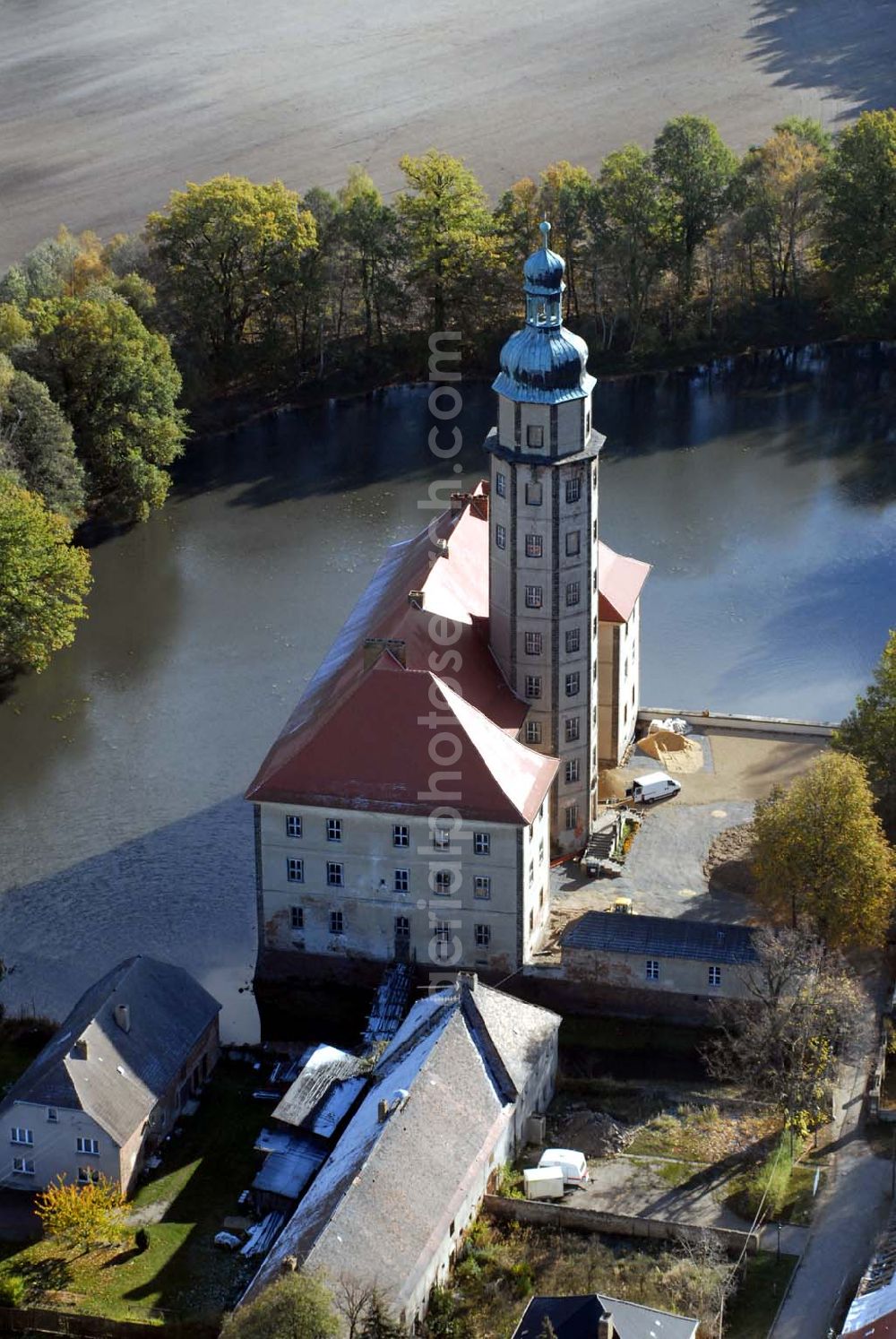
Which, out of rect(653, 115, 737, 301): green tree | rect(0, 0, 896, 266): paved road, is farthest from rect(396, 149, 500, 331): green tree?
rect(0, 0, 896, 266): paved road

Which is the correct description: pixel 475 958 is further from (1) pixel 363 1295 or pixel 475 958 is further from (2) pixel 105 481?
(2) pixel 105 481

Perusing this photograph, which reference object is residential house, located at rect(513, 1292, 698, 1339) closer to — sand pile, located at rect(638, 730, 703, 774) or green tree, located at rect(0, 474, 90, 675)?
sand pile, located at rect(638, 730, 703, 774)

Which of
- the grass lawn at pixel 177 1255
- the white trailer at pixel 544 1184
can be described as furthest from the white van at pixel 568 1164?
the grass lawn at pixel 177 1255

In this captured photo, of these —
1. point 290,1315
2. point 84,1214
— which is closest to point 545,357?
point 84,1214

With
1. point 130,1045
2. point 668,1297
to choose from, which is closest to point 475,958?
point 130,1045

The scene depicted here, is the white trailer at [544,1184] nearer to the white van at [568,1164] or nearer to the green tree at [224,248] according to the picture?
the white van at [568,1164]

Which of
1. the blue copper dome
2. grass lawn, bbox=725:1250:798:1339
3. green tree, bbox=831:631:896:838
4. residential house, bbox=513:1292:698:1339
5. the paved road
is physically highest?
the blue copper dome

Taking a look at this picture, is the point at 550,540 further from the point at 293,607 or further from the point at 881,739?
the point at 293,607
